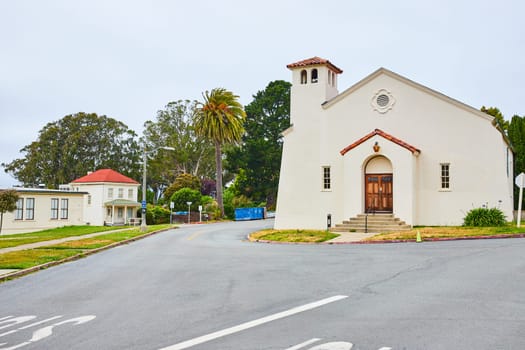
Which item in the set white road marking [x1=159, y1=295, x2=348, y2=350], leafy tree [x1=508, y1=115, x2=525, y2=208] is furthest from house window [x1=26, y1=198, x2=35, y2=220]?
white road marking [x1=159, y1=295, x2=348, y2=350]

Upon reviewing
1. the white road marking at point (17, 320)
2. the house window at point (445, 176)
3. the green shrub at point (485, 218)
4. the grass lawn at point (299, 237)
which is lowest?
the white road marking at point (17, 320)

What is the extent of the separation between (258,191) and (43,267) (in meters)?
54.0

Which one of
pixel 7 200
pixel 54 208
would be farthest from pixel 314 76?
pixel 54 208

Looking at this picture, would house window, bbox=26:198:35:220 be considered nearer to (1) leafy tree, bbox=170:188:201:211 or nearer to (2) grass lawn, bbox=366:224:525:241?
(1) leafy tree, bbox=170:188:201:211

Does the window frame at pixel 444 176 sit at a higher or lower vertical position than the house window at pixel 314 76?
lower

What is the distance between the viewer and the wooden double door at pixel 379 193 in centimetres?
3033

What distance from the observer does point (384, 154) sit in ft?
97.8

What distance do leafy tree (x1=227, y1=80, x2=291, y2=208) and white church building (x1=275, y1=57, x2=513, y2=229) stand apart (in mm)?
36708

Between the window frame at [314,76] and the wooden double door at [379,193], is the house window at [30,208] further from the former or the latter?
the wooden double door at [379,193]

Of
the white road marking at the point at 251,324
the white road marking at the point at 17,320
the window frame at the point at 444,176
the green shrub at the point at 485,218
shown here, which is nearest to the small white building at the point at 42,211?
the window frame at the point at 444,176

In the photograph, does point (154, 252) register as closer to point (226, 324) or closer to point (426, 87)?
point (226, 324)

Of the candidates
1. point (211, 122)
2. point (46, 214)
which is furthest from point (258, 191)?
point (46, 214)

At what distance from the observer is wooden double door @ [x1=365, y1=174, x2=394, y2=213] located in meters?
30.3

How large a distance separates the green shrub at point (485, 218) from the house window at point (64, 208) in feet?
133
